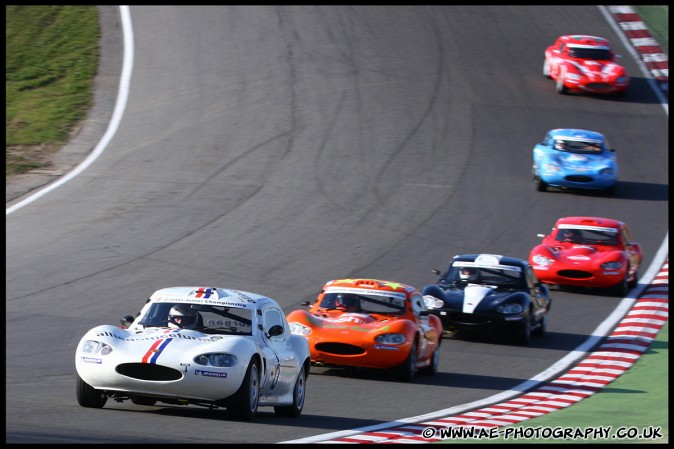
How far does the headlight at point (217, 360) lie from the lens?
1028 cm

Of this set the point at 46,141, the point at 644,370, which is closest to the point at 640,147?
the point at 46,141

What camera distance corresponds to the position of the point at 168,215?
24.0 meters

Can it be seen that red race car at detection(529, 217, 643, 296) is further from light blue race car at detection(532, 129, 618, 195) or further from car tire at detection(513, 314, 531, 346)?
light blue race car at detection(532, 129, 618, 195)

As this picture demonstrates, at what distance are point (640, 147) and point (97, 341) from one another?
81.0 ft

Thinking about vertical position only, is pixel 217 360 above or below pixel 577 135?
below

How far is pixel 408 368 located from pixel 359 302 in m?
1.36

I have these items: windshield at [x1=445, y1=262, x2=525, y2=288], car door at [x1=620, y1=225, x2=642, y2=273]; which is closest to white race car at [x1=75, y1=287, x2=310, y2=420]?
windshield at [x1=445, y1=262, x2=525, y2=288]

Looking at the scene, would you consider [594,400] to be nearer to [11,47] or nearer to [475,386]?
[475,386]

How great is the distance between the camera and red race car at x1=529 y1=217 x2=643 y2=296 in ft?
69.0

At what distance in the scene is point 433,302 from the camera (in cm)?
1714

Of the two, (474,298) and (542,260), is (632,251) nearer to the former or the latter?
(542,260)

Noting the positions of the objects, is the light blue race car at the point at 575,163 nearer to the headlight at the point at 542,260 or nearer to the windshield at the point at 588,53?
the headlight at the point at 542,260

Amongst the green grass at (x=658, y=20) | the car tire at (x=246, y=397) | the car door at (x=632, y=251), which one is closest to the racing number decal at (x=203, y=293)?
the car tire at (x=246, y=397)

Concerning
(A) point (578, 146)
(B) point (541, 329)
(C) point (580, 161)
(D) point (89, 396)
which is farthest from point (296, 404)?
(A) point (578, 146)
